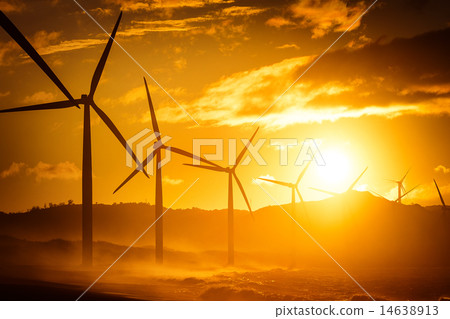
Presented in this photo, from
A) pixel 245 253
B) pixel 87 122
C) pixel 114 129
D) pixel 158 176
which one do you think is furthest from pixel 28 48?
pixel 245 253

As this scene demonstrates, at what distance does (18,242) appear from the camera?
95375 mm

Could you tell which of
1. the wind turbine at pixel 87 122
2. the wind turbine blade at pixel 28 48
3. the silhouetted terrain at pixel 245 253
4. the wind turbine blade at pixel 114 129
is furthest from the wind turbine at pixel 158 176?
the wind turbine blade at pixel 28 48

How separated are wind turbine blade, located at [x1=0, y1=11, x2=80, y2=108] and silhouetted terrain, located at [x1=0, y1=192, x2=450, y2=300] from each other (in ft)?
45.5

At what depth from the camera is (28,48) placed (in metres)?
35.7

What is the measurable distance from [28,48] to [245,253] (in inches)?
3533

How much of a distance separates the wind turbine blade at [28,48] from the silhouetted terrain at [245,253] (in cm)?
1387

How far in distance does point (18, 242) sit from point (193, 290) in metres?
58.7

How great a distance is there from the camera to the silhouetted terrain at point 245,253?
46.0 metres

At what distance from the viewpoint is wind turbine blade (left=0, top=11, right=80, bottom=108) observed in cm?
3294

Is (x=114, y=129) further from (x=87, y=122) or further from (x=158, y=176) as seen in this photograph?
(x=158, y=176)

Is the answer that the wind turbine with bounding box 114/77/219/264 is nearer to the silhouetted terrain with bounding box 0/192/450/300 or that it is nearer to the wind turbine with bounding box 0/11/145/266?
the silhouetted terrain with bounding box 0/192/450/300

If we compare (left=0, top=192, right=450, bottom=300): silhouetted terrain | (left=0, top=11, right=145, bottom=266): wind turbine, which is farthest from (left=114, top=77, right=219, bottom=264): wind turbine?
(left=0, top=11, right=145, bottom=266): wind turbine
